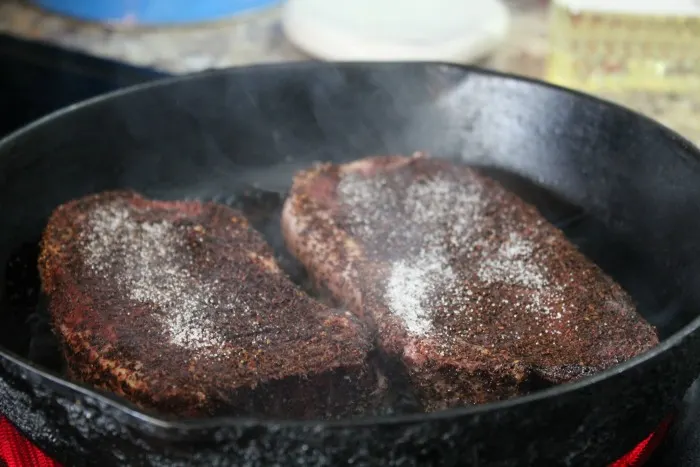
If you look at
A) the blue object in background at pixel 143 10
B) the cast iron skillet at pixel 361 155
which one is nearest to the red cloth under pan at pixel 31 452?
the cast iron skillet at pixel 361 155

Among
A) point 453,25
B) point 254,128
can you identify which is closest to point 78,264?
point 254,128

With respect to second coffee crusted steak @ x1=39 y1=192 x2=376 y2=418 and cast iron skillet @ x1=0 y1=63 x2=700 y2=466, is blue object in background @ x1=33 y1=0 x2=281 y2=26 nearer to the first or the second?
cast iron skillet @ x1=0 y1=63 x2=700 y2=466

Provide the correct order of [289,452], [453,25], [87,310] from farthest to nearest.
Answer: [453,25], [87,310], [289,452]

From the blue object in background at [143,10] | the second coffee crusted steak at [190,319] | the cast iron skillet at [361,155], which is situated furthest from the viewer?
the blue object in background at [143,10]

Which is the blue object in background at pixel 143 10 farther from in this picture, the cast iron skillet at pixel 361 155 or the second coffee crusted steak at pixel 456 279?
the second coffee crusted steak at pixel 456 279

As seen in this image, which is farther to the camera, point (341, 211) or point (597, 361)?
point (341, 211)

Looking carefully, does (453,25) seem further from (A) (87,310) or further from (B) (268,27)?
(A) (87,310)

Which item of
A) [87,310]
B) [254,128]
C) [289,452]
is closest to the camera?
[289,452]
